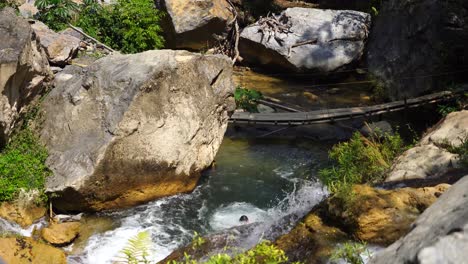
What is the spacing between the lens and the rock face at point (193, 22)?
13.9 meters

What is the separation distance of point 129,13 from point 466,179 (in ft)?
38.8

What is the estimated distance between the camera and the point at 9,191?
23.9 ft

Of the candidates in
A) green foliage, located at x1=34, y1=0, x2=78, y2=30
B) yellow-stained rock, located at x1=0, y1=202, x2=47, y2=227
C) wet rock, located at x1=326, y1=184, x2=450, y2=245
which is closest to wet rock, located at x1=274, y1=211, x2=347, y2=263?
wet rock, located at x1=326, y1=184, x2=450, y2=245

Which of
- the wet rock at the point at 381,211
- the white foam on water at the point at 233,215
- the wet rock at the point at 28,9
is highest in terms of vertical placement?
the wet rock at the point at 28,9

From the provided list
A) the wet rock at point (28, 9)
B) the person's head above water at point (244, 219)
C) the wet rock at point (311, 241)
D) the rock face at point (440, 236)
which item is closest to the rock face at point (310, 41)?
the wet rock at point (28, 9)

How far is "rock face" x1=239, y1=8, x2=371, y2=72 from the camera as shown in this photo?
43.9 ft

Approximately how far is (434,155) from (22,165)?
6.10 m

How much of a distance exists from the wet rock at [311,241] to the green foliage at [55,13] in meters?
9.70

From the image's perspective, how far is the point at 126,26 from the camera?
13.0 m

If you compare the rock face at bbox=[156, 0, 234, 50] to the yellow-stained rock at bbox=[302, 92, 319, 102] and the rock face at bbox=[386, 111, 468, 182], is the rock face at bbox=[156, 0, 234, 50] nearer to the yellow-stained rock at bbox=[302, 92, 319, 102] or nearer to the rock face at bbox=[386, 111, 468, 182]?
the yellow-stained rock at bbox=[302, 92, 319, 102]

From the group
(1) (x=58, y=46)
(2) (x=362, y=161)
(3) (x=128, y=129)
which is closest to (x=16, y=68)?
(3) (x=128, y=129)

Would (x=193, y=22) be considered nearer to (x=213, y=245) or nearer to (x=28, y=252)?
(x=28, y=252)

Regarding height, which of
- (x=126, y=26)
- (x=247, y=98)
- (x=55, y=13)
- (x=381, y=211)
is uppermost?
(x=55, y=13)

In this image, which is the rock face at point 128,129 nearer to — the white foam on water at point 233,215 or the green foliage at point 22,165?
the green foliage at point 22,165
